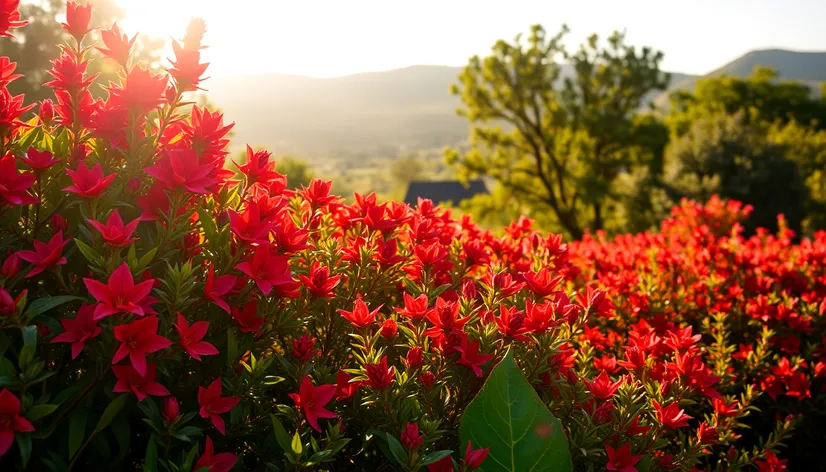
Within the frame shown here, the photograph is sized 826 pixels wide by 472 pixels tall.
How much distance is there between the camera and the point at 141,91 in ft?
5.46

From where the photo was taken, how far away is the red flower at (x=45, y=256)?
4.94 ft

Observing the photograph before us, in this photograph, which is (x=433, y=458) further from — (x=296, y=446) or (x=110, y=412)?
(x=110, y=412)

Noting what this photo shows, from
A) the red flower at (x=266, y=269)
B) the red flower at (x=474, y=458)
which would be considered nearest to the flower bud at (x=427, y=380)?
the red flower at (x=474, y=458)

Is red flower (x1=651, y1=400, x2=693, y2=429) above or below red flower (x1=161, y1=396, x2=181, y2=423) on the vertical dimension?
below

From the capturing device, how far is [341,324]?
2119 millimetres

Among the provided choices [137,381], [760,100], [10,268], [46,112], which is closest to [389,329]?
[137,381]

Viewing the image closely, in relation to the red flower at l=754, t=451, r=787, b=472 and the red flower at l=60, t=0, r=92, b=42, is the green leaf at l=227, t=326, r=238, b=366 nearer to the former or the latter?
the red flower at l=60, t=0, r=92, b=42

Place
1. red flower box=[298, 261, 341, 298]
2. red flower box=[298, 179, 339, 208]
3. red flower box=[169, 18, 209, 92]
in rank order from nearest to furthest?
red flower box=[169, 18, 209, 92] < red flower box=[298, 261, 341, 298] < red flower box=[298, 179, 339, 208]

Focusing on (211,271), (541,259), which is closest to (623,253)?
(541,259)

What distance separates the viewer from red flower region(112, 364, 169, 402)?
140cm

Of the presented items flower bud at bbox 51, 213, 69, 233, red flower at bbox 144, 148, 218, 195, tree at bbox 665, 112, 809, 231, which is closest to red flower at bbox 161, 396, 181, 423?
red flower at bbox 144, 148, 218, 195

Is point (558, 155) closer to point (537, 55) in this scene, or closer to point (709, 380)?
point (537, 55)

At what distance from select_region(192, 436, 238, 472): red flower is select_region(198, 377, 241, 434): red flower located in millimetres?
59

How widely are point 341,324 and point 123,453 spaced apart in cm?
85
